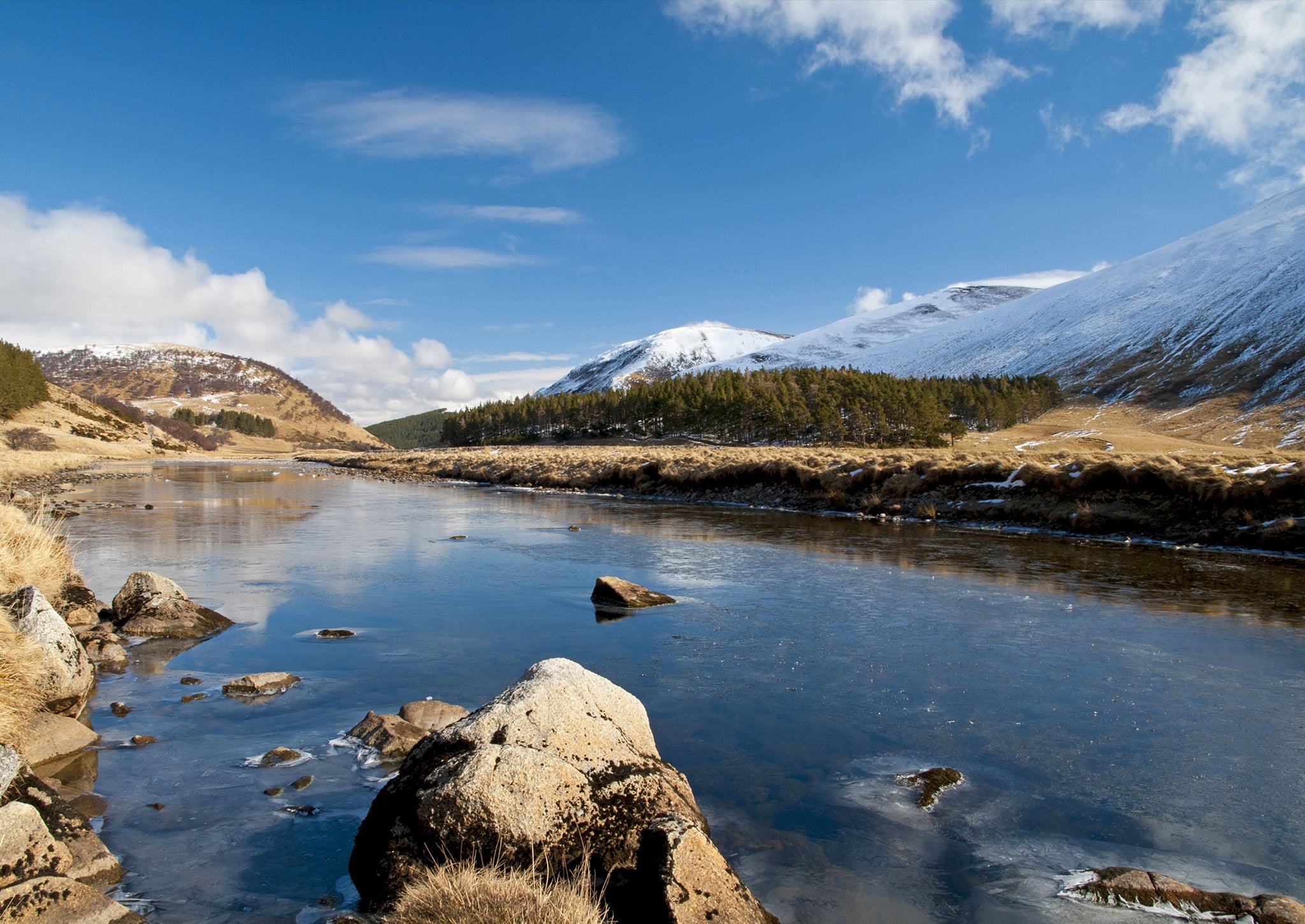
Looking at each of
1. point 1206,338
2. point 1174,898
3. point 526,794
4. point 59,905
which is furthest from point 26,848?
point 1206,338

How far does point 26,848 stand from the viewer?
5.20 m

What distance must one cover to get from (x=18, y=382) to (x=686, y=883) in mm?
124313

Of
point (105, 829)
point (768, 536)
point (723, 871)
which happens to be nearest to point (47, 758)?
point (105, 829)

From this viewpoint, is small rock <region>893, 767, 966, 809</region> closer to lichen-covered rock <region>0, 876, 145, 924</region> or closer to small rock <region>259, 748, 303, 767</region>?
small rock <region>259, 748, 303, 767</region>

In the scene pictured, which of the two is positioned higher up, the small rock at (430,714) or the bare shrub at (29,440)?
the bare shrub at (29,440)

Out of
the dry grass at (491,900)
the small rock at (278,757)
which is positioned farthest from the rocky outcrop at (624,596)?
the dry grass at (491,900)

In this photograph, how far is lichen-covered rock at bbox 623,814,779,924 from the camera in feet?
15.3

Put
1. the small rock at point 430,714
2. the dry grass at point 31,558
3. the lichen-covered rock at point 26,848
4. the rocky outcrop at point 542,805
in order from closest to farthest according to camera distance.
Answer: the lichen-covered rock at point 26,848
the rocky outcrop at point 542,805
the small rock at point 430,714
the dry grass at point 31,558

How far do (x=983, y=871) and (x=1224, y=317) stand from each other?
195 m

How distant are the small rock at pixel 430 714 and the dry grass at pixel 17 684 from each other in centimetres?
382

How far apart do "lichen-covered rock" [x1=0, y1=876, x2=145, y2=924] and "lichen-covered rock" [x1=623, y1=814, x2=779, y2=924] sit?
145 inches

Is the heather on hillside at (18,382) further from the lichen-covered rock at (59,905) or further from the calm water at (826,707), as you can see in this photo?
the lichen-covered rock at (59,905)

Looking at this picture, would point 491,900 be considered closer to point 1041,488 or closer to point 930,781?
point 930,781

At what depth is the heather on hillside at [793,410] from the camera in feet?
319
